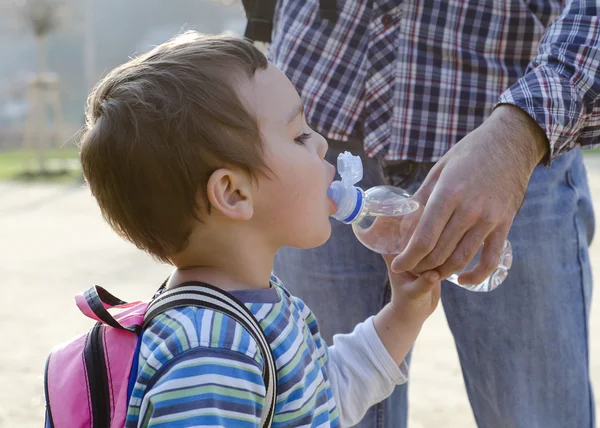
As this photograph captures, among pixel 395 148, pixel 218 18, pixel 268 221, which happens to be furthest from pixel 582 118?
pixel 218 18

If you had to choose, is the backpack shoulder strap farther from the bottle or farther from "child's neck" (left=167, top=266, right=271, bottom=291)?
the bottle

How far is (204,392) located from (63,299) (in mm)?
3999

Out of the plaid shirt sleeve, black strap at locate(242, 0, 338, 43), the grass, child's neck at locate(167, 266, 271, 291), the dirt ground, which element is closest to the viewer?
child's neck at locate(167, 266, 271, 291)

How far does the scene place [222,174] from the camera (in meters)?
1.31

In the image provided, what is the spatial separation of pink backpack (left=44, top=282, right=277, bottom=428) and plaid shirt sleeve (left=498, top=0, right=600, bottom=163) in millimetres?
695

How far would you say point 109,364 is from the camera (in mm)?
1250

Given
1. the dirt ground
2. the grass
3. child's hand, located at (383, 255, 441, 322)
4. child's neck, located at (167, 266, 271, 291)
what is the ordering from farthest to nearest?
the grass
the dirt ground
child's hand, located at (383, 255, 441, 322)
child's neck, located at (167, 266, 271, 291)

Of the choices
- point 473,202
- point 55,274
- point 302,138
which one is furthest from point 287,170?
point 55,274

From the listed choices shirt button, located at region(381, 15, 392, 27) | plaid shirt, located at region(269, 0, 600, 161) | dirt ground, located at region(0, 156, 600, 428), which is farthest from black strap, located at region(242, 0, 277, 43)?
dirt ground, located at region(0, 156, 600, 428)

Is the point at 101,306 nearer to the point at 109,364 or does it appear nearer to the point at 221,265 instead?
the point at 109,364

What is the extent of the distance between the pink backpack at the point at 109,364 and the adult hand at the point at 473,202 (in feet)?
1.13

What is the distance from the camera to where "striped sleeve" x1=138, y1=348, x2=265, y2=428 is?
1.14m

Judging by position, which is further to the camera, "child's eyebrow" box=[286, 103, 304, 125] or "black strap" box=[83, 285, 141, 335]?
"child's eyebrow" box=[286, 103, 304, 125]

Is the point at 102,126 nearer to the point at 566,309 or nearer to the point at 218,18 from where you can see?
the point at 566,309
